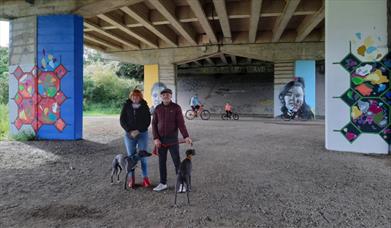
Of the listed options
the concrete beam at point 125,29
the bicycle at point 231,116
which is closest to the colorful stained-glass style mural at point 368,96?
the concrete beam at point 125,29

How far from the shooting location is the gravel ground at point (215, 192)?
3496 mm

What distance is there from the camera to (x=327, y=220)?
11.5 feet

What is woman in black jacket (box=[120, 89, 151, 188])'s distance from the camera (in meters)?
4.77

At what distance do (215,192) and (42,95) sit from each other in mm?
7605

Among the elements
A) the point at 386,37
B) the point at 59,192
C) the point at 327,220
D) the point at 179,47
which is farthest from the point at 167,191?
the point at 179,47

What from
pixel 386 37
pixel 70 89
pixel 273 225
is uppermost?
pixel 386 37

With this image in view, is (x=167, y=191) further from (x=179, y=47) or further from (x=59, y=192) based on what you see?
(x=179, y=47)

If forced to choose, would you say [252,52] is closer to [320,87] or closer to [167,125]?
[320,87]

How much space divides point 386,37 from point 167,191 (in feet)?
21.8

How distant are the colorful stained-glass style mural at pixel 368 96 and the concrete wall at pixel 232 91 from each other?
63.1ft

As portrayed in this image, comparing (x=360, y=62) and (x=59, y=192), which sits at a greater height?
(x=360, y=62)

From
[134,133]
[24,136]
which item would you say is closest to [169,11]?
[24,136]

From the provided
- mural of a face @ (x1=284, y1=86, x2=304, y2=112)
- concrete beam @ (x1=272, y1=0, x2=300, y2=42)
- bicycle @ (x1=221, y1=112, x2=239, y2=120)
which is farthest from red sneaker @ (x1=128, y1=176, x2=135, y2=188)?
mural of a face @ (x1=284, y1=86, x2=304, y2=112)

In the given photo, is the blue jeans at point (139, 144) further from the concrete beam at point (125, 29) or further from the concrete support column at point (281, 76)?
the concrete support column at point (281, 76)
